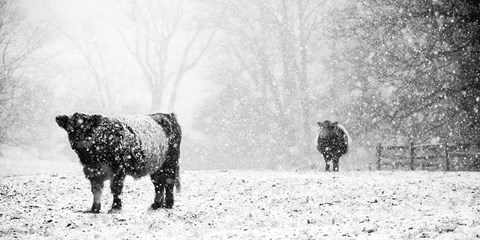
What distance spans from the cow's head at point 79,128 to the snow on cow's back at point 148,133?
22.5 inches

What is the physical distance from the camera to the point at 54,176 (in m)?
14.2

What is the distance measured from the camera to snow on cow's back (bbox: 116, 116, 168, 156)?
8219 millimetres

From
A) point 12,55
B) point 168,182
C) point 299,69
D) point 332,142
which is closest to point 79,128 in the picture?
point 168,182

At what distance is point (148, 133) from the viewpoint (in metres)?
8.43

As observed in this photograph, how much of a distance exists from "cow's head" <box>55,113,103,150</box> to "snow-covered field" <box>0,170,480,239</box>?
4.46ft

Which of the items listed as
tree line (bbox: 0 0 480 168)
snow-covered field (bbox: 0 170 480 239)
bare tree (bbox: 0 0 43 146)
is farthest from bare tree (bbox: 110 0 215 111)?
snow-covered field (bbox: 0 170 480 239)

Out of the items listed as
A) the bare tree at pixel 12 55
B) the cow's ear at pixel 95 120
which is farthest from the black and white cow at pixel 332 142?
the bare tree at pixel 12 55

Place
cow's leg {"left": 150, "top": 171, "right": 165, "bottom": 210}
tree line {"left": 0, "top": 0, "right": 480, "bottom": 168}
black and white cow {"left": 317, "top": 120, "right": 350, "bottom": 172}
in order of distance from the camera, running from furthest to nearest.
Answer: tree line {"left": 0, "top": 0, "right": 480, "bottom": 168} < black and white cow {"left": 317, "top": 120, "right": 350, "bottom": 172} < cow's leg {"left": 150, "top": 171, "right": 165, "bottom": 210}

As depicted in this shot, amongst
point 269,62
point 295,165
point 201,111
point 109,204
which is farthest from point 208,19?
point 109,204

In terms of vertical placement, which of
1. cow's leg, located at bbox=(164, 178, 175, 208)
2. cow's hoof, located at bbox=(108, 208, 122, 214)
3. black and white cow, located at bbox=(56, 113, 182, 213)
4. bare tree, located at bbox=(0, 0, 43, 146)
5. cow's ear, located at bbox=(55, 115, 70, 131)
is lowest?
cow's hoof, located at bbox=(108, 208, 122, 214)

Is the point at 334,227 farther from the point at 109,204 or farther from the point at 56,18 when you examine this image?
the point at 56,18

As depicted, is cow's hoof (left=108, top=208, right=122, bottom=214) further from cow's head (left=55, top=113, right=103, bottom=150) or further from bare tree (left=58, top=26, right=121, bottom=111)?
bare tree (left=58, top=26, right=121, bottom=111)

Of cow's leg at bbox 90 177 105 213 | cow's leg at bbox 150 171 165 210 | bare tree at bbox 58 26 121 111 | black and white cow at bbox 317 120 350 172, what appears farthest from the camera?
bare tree at bbox 58 26 121 111

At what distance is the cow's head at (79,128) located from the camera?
7.89 m
